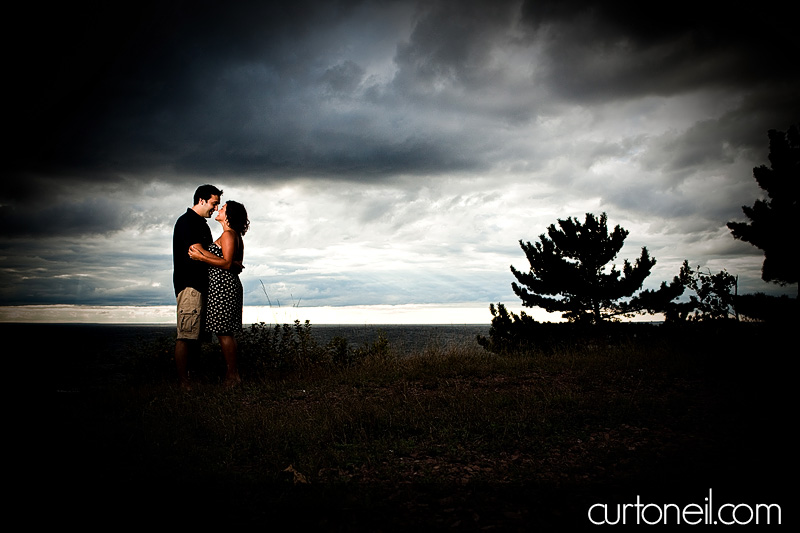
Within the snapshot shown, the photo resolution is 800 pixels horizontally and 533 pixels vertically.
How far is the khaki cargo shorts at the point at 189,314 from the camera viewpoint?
5.79 m

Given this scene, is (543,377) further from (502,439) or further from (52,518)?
(52,518)

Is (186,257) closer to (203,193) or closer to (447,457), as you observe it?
(203,193)

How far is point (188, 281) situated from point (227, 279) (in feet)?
1.63

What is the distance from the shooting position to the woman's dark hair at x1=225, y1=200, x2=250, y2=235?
6.15m

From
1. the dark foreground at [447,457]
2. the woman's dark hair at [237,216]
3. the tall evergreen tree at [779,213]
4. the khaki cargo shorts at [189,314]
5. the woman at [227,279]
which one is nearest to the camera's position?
the dark foreground at [447,457]

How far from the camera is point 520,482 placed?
303 centimetres

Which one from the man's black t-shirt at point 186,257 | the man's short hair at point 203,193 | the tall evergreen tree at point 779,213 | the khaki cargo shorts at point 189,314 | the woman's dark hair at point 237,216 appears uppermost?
the tall evergreen tree at point 779,213

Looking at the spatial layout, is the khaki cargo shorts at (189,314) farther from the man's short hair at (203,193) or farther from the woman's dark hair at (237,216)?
the man's short hair at (203,193)

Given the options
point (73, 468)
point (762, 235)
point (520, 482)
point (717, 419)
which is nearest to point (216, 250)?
point (73, 468)

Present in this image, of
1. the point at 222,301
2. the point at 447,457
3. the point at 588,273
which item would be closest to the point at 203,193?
the point at 222,301

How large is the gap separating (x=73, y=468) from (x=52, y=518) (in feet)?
2.85

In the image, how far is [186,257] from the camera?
5898mm

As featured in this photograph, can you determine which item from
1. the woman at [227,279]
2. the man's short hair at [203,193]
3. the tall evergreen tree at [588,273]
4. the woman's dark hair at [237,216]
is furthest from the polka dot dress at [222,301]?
the tall evergreen tree at [588,273]

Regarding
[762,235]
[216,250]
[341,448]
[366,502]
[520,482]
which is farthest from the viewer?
[762,235]
